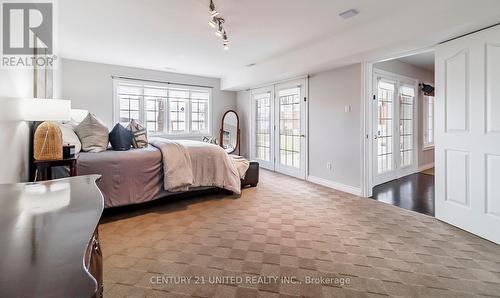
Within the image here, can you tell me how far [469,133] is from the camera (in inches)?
→ 97.3

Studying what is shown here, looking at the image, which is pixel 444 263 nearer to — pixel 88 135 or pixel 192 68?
pixel 88 135

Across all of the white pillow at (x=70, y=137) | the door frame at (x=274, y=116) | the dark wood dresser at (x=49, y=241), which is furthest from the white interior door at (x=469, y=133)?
the white pillow at (x=70, y=137)

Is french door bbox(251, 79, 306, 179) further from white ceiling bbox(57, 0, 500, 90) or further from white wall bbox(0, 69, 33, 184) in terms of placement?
white wall bbox(0, 69, 33, 184)

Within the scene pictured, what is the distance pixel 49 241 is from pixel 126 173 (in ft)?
7.66

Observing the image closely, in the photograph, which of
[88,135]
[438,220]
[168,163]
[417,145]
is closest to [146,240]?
[168,163]

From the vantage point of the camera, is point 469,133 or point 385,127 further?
point 385,127

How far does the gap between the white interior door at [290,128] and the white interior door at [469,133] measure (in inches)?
95.2

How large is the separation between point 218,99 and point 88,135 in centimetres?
416

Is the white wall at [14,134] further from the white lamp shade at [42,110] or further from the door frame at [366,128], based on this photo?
the door frame at [366,128]

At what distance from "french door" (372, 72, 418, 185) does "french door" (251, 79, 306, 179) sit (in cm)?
136

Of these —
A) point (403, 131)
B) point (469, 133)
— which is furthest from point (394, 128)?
point (469, 133)

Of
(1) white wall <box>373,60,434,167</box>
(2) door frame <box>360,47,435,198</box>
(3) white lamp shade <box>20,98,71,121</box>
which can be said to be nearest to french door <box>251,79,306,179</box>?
(2) door frame <box>360,47,435,198</box>

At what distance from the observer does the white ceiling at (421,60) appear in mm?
4486
